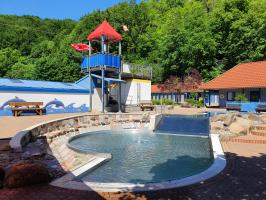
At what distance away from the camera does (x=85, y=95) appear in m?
28.5

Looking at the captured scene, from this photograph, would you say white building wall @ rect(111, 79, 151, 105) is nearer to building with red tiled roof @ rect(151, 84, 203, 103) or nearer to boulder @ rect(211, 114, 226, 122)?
building with red tiled roof @ rect(151, 84, 203, 103)

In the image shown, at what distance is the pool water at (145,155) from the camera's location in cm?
951

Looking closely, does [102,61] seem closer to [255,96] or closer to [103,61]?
[103,61]

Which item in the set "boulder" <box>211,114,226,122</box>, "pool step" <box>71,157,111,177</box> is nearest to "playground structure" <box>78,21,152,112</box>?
"boulder" <box>211,114,226,122</box>

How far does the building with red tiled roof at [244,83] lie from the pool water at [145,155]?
17636 mm

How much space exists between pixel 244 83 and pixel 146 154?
24550 millimetres

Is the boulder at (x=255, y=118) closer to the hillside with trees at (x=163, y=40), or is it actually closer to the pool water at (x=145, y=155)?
the pool water at (x=145, y=155)

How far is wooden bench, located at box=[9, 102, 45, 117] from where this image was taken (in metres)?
22.5

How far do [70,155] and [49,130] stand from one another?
4.85 m

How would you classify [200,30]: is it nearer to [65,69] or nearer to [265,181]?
[65,69]

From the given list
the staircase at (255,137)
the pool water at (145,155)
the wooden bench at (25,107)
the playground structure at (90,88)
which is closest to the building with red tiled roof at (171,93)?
the playground structure at (90,88)

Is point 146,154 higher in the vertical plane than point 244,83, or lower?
lower

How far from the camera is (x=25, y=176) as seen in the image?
24.1ft

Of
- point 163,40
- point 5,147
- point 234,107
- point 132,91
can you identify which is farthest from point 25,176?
point 163,40
